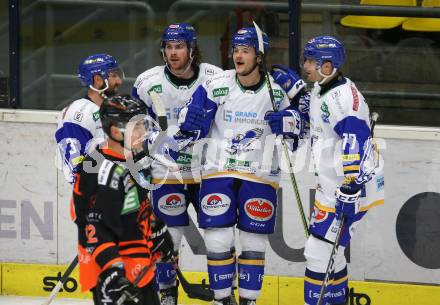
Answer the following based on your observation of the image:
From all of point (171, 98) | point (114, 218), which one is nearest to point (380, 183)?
point (171, 98)

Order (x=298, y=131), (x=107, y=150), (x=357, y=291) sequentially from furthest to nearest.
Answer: (x=357, y=291)
(x=298, y=131)
(x=107, y=150)

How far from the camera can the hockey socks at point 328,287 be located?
19.8 ft

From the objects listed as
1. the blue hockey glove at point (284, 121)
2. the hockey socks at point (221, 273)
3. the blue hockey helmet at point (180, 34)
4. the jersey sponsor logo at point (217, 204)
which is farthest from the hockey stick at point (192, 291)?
the blue hockey helmet at point (180, 34)

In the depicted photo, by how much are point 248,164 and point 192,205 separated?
768mm

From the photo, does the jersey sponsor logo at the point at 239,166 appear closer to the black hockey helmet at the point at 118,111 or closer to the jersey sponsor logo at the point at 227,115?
the jersey sponsor logo at the point at 227,115

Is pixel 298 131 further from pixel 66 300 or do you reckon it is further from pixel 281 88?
pixel 66 300

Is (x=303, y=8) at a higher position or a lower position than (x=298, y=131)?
higher

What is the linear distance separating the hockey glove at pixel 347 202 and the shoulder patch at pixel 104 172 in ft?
4.97

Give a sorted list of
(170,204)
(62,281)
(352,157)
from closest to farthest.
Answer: (352,157), (170,204), (62,281)

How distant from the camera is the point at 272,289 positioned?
686 cm

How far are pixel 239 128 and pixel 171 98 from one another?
1.49 feet

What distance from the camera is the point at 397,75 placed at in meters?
6.87

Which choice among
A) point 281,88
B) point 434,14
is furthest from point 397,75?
point 281,88

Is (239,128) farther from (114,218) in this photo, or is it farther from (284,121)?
(114,218)
